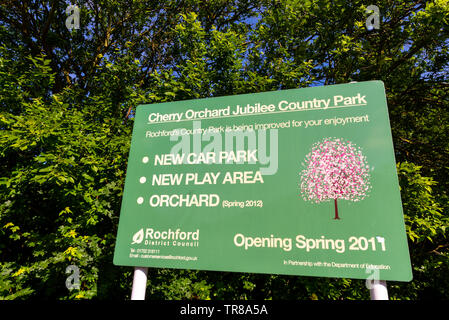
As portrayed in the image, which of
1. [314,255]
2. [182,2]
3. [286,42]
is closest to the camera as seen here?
[314,255]

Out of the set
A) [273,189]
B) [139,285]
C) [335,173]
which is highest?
[335,173]

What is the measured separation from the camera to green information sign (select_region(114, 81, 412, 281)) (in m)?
2.20

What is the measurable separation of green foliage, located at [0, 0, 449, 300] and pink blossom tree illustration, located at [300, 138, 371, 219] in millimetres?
2501

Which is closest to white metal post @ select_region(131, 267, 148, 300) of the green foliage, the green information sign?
the green information sign

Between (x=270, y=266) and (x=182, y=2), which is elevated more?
(x=182, y=2)

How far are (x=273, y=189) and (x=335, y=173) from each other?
654 mm

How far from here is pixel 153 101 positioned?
17.4 ft

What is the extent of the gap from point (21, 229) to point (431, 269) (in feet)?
27.9

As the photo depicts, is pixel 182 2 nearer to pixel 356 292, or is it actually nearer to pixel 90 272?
pixel 90 272

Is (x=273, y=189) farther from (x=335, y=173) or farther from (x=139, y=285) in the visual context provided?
(x=139, y=285)

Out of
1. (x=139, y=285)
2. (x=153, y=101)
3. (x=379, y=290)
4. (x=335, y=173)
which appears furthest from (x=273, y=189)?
(x=153, y=101)

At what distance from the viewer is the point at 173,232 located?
2.56 m
